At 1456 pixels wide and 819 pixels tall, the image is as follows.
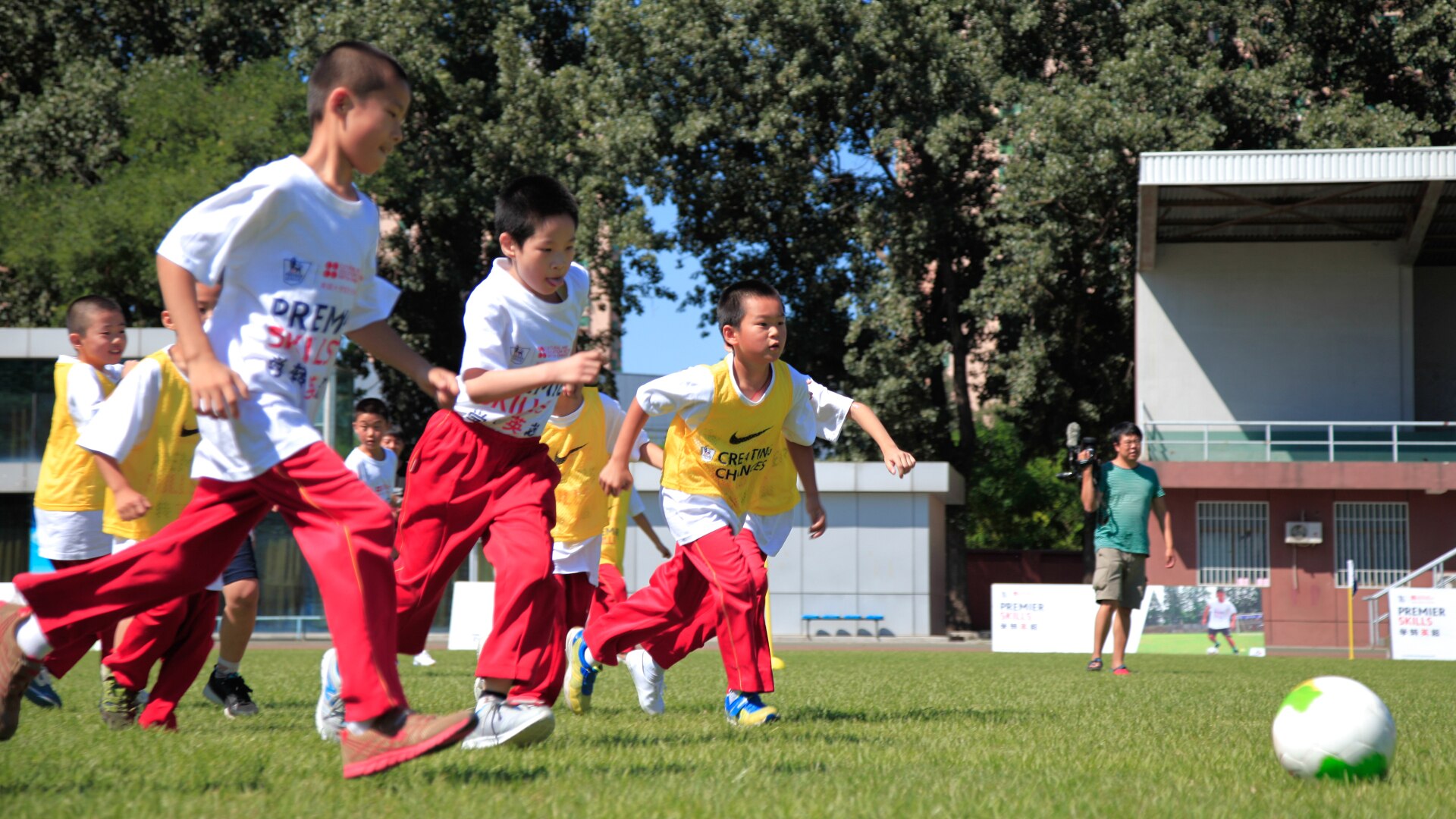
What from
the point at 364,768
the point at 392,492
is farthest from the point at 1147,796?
the point at 392,492

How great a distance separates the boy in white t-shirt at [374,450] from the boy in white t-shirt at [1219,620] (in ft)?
45.2

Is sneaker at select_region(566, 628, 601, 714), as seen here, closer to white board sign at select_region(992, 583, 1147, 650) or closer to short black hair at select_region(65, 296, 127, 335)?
short black hair at select_region(65, 296, 127, 335)

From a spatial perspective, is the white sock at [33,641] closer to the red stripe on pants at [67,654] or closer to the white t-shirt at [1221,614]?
the red stripe on pants at [67,654]


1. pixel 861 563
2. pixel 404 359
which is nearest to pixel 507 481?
pixel 404 359

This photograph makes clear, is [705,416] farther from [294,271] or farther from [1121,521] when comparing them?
[1121,521]

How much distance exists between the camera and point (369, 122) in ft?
13.1

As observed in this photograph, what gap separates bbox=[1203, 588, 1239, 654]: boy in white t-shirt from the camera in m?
20.0

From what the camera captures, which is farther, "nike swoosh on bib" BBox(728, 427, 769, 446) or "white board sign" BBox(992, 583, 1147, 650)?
"white board sign" BBox(992, 583, 1147, 650)

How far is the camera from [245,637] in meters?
6.79

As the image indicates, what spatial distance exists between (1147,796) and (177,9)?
36.1 metres

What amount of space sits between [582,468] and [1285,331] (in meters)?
28.8

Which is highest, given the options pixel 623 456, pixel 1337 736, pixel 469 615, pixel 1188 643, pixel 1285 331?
pixel 1285 331

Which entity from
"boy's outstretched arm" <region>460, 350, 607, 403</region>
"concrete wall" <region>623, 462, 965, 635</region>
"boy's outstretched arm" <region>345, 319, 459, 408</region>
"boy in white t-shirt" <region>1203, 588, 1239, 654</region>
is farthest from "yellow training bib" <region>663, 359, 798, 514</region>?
"concrete wall" <region>623, 462, 965, 635</region>

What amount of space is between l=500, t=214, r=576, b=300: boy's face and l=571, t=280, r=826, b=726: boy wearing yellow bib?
3.28 ft
